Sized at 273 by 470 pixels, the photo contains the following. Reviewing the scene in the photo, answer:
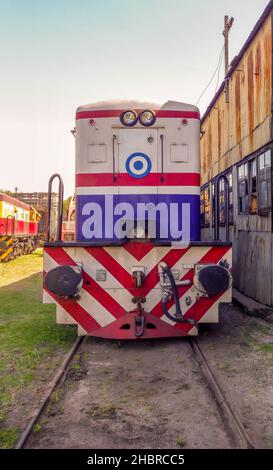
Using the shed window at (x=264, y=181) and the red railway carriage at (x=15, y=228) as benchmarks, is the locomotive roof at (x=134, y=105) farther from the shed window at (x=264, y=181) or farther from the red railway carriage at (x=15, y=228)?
the red railway carriage at (x=15, y=228)

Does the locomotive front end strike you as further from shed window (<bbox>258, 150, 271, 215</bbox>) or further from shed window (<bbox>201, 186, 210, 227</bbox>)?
shed window (<bbox>201, 186, 210, 227</bbox>)

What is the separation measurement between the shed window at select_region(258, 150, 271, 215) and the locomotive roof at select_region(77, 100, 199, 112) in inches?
82.2

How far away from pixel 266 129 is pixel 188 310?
12.7ft

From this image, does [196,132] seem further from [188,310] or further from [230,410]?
[230,410]

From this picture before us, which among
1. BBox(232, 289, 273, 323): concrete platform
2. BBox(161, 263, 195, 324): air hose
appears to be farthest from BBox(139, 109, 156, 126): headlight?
BBox(232, 289, 273, 323): concrete platform

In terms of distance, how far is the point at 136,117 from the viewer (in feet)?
18.2

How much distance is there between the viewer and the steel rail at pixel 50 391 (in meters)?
2.71

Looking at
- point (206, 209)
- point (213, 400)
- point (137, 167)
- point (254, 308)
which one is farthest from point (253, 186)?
point (213, 400)

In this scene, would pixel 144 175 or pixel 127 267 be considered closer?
pixel 127 267

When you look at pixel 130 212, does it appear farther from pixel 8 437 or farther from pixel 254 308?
pixel 8 437

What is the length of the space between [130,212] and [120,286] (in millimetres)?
1139
